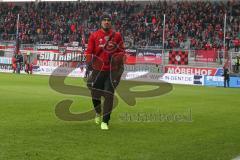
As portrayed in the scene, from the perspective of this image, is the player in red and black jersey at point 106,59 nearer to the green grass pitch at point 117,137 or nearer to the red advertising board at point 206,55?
the green grass pitch at point 117,137

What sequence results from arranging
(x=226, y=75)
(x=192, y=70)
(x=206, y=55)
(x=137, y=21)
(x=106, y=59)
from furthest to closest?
1. (x=137, y=21)
2. (x=192, y=70)
3. (x=206, y=55)
4. (x=226, y=75)
5. (x=106, y=59)

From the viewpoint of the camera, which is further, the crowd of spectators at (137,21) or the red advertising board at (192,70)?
the crowd of spectators at (137,21)

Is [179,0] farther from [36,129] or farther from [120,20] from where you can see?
[36,129]

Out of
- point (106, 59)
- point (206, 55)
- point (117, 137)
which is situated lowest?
point (206, 55)

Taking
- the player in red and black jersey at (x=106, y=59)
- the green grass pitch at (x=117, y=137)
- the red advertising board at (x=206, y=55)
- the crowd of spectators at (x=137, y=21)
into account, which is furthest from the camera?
the crowd of spectators at (x=137, y=21)

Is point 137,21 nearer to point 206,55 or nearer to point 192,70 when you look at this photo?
point 192,70

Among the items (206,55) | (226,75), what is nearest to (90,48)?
(226,75)

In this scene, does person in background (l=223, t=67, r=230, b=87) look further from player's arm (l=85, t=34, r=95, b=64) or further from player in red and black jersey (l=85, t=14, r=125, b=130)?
player's arm (l=85, t=34, r=95, b=64)

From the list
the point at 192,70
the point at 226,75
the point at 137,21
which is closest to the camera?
the point at 226,75

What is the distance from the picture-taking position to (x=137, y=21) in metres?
48.6

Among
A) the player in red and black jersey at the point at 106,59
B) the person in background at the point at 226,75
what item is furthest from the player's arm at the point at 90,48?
the person in background at the point at 226,75

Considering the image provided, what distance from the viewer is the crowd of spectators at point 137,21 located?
42.3 meters

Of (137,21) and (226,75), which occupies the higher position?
(137,21)

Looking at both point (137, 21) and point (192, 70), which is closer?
point (192, 70)
